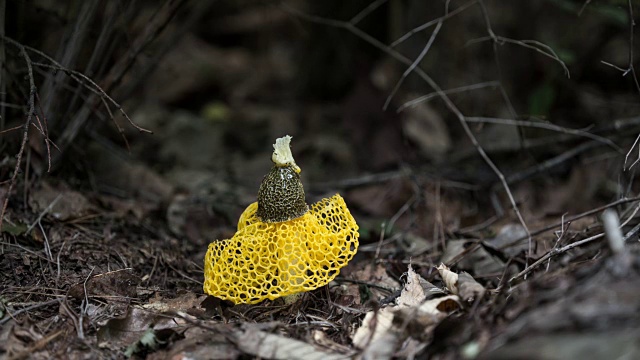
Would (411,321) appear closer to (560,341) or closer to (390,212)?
(560,341)

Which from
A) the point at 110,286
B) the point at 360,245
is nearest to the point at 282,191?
the point at 110,286

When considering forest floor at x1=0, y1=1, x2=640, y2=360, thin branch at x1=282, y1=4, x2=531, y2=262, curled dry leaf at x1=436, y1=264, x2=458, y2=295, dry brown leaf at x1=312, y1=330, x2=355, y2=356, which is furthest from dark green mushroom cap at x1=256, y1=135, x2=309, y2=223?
thin branch at x1=282, y1=4, x2=531, y2=262

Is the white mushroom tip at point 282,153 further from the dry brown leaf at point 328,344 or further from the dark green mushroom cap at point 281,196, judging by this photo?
the dry brown leaf at point 328,344

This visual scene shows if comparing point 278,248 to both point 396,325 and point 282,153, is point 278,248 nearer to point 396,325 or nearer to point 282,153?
point 282,153

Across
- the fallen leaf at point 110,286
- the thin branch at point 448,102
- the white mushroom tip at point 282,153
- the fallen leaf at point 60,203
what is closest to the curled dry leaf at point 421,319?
the white mushroom tip at point 282,153

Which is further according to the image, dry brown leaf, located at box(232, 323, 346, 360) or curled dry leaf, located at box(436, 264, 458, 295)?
curled dry leaf, located at box(436, 264, 458, 295)

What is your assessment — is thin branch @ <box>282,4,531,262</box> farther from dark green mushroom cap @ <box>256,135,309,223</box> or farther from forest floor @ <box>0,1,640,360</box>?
dark green mushroom cap @ <box>256,135,309,223</box>

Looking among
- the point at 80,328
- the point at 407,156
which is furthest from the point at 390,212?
the point at 80,328

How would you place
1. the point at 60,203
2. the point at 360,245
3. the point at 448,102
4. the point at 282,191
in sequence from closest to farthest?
the point at 282,191
the point at 60,203
the point at 448,102
the point at 360,245
